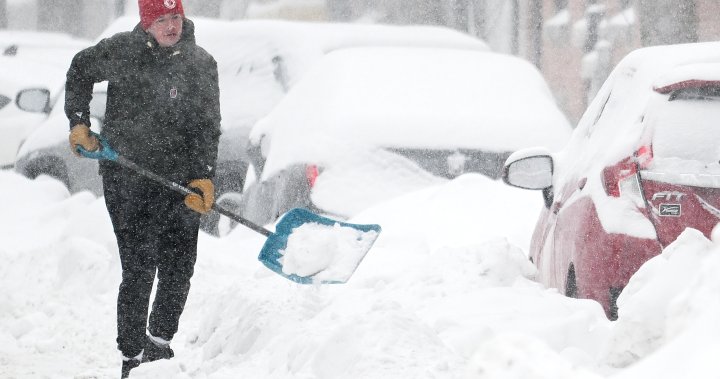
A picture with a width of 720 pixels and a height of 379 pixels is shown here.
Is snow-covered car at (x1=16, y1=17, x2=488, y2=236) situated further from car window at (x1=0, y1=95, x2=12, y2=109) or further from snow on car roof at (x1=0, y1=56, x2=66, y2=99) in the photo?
car window at (x1=0, y1=95, x2=12, y2=109)

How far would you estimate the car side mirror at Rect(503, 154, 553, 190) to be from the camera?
5.11 meters

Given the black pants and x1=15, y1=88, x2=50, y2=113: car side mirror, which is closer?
the black pants

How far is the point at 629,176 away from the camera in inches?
161

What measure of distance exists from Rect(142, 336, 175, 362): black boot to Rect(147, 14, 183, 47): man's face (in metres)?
1.30

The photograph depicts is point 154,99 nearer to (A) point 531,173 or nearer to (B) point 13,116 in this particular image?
(A) point 531,173

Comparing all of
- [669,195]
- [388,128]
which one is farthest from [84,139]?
[388,128]

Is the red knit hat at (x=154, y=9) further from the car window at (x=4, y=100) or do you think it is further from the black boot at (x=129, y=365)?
the car window at (x=4, y=100)

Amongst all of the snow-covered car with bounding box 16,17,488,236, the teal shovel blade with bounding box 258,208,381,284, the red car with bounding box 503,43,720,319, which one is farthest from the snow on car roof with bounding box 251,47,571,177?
the red car with bounding box 503,43,720,319

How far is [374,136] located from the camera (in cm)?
735

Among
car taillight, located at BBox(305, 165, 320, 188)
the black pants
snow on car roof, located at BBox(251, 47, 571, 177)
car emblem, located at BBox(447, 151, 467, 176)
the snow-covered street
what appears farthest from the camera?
car emblem, located at BBox(447, 151, 467, 176)

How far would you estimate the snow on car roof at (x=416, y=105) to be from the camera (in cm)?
745

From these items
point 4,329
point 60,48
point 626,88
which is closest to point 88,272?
point 4,329

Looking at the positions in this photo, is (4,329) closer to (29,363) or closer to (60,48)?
(29,363)

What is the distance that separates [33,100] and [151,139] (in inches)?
253
